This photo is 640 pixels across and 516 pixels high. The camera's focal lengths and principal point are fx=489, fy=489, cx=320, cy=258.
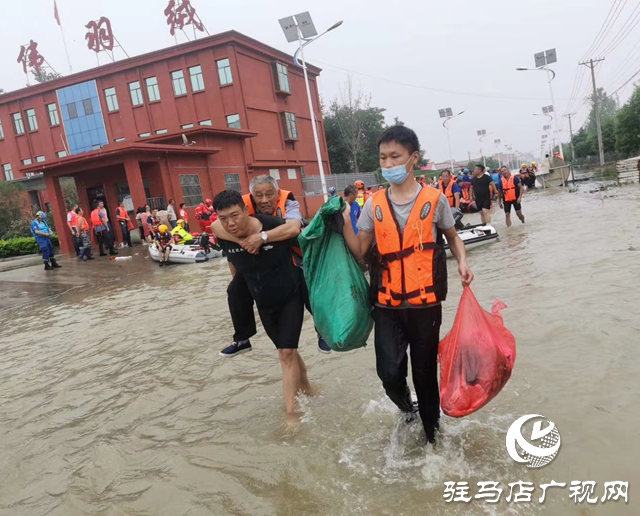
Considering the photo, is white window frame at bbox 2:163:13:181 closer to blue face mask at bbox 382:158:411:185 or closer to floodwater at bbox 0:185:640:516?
floodwater at bbox 0:185:640:516

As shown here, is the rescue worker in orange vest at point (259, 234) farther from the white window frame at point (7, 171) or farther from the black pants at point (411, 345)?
the white window frame at point (7, 171)

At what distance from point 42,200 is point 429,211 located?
37.1m

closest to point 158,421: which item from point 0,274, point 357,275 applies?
point 357,275

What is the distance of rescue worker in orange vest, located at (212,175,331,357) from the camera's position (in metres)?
3.31

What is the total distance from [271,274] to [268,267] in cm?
6

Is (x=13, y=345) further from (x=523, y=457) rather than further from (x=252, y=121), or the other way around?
(x=252, y=121)

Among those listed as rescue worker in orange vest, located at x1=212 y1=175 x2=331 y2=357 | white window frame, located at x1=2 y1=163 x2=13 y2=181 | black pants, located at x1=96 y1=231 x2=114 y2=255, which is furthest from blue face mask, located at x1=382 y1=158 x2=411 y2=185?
white window frame, located at x1=2 y1=163 x2=13 y2=181

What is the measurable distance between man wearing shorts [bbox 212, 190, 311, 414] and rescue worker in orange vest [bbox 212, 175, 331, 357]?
0.06 m

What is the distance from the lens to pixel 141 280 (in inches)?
471

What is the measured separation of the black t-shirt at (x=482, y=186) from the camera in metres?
11.7

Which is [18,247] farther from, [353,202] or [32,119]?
[353,202]

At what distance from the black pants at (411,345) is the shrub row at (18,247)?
2453 centimetres

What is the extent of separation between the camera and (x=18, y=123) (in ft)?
108

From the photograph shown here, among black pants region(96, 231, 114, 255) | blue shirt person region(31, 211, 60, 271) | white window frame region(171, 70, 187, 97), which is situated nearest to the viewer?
blue shirt person region(31, 211, 60, 271)
